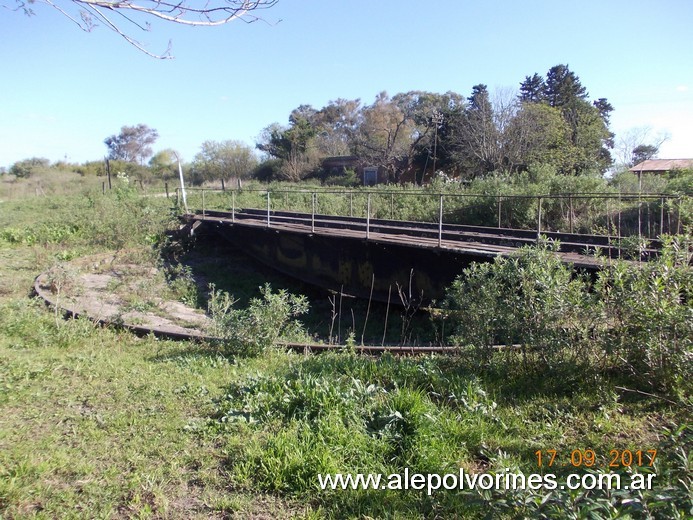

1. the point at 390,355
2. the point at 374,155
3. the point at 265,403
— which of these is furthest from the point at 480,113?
the point at 265,403

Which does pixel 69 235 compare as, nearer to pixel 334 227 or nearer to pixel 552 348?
pixel 334 227

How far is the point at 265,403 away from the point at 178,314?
303 inches

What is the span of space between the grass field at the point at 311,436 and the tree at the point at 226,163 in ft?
150

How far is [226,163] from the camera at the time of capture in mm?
51031

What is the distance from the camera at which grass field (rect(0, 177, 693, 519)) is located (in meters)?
3.09

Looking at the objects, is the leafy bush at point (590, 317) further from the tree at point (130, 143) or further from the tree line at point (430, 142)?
the tree at point (130, 143)

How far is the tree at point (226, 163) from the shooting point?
50244 mm

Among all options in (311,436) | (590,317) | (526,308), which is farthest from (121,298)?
(590,317)

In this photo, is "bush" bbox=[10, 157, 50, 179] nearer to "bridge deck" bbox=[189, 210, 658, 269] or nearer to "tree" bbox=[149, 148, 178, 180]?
"tree" bbox=[149, 148, 178, 180]

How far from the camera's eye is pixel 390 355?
6.11 metres

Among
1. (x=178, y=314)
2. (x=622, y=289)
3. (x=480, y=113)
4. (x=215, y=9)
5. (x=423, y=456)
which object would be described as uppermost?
(x=480, y=113)
